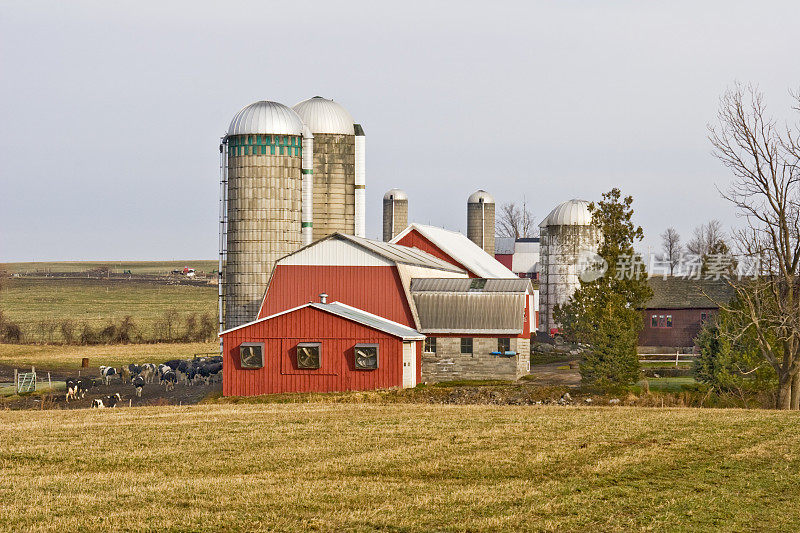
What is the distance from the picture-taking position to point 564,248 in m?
74.6

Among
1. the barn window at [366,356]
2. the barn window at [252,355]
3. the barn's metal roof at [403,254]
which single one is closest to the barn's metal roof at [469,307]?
the barn's metal roof at [403,254]

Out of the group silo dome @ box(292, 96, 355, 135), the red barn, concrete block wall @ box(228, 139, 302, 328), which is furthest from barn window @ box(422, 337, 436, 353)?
silo dome @ box(292, 96, 355, 135)

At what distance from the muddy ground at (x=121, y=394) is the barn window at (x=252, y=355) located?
252 cm

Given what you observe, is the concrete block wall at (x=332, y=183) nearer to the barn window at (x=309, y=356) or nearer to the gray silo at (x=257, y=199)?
the gray silo at (x=257, y=199)

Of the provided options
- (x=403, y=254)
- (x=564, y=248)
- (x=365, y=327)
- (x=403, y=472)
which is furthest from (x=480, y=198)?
(x=403, y=472)

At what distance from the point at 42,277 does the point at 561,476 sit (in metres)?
136

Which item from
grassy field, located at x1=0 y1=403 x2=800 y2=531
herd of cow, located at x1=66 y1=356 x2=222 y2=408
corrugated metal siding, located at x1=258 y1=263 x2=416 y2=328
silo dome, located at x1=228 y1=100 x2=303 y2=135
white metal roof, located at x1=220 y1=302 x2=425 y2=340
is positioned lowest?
Answer: grassy field, located at x1=0 y1=403 x2=800 y2=531

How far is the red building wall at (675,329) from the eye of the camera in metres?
72.9

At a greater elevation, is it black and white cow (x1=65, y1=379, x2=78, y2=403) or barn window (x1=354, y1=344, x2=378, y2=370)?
barn window (x1=354, y1=344, x2=378, y2=370)

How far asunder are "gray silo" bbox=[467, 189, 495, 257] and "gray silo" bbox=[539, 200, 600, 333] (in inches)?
871

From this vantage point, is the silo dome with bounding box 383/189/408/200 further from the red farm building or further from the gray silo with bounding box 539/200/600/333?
the red farm building

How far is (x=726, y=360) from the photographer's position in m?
41.1

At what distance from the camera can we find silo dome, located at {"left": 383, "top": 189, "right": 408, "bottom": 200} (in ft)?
326

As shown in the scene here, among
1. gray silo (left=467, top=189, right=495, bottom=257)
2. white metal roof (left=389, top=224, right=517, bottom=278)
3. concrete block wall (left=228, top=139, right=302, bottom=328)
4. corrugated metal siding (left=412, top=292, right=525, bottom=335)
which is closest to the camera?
corrugated metal siding (left=412, top=292, right=525, bottom=335)
